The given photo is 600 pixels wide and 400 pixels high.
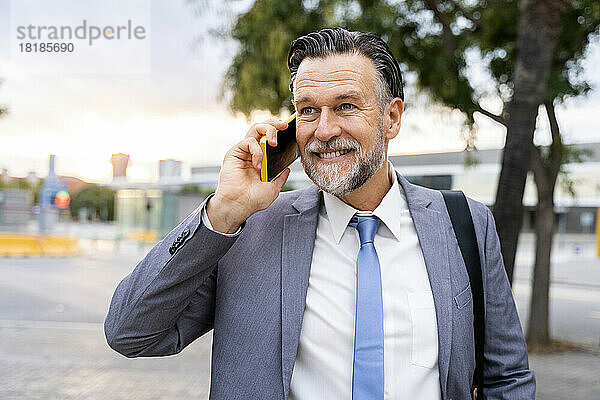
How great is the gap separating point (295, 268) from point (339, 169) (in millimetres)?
284

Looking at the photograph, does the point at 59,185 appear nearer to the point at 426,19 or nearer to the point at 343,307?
the point at 426,19

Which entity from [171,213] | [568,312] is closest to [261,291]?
[171,213]

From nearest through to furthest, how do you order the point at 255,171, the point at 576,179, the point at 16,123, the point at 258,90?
the point at 255,171 < the point at 258,90 < the point at 16,123 < the point at 576,179

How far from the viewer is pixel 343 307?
171cm

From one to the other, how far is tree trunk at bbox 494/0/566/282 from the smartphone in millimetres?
2522

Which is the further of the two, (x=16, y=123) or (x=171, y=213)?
(x=171, y=213)

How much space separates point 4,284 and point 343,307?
1146 centimetres

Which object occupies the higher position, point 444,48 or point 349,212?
point 444,48

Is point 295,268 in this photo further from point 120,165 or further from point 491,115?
point 120,165

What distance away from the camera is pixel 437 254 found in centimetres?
178

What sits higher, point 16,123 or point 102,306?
point 16,123

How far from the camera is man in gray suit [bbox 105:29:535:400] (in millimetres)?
1601

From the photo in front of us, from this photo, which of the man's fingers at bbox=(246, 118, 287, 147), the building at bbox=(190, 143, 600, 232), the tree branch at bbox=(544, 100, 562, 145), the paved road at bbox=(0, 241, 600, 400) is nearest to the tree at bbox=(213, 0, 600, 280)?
the tree branch at bbox=(544, 100, 562, 145)

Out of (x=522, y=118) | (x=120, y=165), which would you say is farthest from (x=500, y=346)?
(x=120, y=165)
